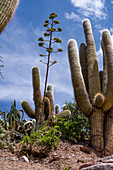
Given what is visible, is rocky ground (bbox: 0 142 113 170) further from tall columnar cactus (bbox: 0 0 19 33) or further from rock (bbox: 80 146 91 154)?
tall columnar cactus (bbox: 0 0 19 33)

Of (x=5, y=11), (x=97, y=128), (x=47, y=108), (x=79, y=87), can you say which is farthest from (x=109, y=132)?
(x=5, y=11)

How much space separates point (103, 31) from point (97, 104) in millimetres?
3158

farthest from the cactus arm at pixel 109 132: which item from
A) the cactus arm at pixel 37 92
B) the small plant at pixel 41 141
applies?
the cactus arm at pixel 37 92

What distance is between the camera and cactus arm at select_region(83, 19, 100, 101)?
7.56m

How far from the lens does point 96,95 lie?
6.95m

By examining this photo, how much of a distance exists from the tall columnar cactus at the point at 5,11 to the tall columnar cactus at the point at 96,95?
3824mm

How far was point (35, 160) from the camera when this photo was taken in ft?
17.9

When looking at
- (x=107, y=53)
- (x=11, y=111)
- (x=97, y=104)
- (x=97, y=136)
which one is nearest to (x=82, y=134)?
(x=97, y=136)

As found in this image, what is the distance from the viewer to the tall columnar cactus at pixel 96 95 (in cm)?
699

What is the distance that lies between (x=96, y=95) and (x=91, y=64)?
1469 mm

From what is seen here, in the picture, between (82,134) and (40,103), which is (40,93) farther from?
(82,134)

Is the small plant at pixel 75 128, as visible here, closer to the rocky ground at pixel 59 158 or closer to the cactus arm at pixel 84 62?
the rocky ground at pixel 59 158

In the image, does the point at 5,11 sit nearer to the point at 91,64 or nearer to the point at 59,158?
the point at 59,158

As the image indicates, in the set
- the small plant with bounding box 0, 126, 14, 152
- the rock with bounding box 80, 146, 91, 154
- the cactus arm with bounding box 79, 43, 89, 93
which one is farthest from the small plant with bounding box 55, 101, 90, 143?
the small plant with bounding box 0, 126, 14, 152
